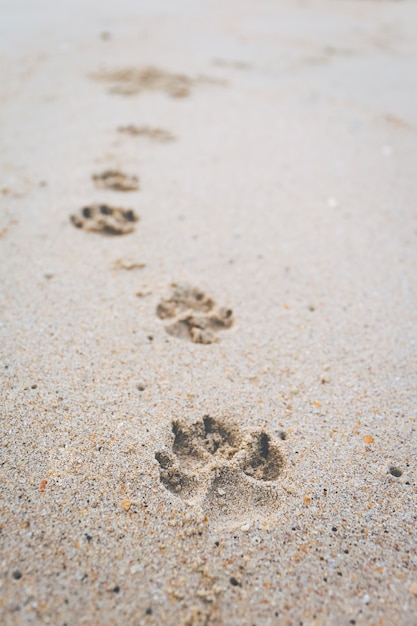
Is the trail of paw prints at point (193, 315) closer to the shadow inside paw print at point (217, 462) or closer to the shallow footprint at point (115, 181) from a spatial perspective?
the shadow inside paw print at point (217, 462)

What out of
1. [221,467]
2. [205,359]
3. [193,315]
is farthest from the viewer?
[193,315]

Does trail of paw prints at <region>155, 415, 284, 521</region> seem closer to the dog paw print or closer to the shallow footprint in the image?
the dog paw print

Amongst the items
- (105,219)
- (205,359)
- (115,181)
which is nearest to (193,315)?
(205,359)

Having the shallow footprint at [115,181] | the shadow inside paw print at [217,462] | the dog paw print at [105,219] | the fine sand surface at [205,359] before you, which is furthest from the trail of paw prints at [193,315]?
the shallow footprint at [115,181]

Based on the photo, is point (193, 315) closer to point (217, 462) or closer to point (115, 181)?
point (217, 462)

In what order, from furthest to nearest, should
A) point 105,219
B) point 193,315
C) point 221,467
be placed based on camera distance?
point 105,219 → point 193,315 → point 221,467

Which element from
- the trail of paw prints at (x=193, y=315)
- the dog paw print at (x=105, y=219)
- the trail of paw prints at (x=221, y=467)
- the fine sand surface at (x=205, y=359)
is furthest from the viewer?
the dog paw print at (x=105, y=219)
